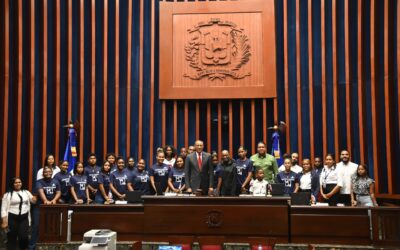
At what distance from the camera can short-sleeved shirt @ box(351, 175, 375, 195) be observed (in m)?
6.16

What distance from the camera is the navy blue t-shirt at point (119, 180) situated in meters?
6.85

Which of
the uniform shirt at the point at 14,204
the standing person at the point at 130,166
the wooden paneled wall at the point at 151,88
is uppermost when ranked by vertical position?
the wooden paneled wall at the point at 151,88

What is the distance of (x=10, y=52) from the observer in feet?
27.2

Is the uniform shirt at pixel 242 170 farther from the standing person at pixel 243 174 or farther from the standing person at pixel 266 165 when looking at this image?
the standing person at pixel 266 165

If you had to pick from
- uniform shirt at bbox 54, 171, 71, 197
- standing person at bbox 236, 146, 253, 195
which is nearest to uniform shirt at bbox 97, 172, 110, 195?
uniform shirt at bbox 54, 171, 71, 197

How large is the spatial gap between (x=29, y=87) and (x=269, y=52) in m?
4.24

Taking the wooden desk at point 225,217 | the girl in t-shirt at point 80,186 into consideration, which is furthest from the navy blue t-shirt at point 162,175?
the wooden desk at point 225,217

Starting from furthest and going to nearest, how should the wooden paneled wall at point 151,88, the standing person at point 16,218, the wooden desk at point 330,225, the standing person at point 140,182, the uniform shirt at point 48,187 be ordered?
the wooden paneled wall at point 151,88 → the standing person at point 140,182 → the uniform shirt at point 48,187 → the standing person at point 16,218 → the wooden desk at point 330,225

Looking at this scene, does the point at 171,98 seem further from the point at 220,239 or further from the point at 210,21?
the point at 220,239

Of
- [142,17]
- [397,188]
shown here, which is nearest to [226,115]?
[142,17]

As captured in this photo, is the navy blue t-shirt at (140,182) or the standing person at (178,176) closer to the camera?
the standing person at (178,176)

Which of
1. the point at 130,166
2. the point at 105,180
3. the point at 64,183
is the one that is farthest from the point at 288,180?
the point at 64,183

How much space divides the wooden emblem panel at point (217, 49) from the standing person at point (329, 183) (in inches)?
87.4

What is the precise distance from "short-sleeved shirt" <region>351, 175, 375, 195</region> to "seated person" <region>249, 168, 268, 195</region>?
3.94 feet
